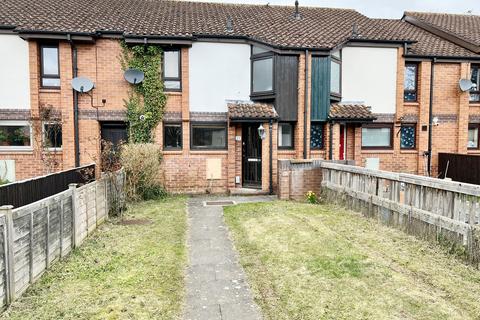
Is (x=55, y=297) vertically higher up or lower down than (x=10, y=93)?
lower down

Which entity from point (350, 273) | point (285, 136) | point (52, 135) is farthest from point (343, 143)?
point (52, 135)

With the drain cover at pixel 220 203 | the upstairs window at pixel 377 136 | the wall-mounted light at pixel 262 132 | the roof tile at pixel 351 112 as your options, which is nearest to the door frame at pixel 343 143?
the roof tile at pixel 351 112

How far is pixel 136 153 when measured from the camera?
11258 mm

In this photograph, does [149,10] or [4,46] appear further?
[149,10]

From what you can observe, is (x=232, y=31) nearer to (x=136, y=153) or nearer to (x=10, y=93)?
(x=136, y=153)

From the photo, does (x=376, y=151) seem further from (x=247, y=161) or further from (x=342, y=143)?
(x=247, y=161)

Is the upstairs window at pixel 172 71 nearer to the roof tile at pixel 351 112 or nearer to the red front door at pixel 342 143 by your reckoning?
the roof tile at pixel 351 112

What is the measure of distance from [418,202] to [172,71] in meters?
10.1

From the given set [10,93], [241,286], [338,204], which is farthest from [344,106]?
[10,93]

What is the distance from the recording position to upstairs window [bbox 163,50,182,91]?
14.3 m

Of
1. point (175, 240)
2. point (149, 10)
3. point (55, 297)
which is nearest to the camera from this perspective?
point (55, 297)

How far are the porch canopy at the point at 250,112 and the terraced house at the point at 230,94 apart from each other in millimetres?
50

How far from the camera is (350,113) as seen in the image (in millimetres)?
14516

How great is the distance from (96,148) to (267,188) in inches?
255
